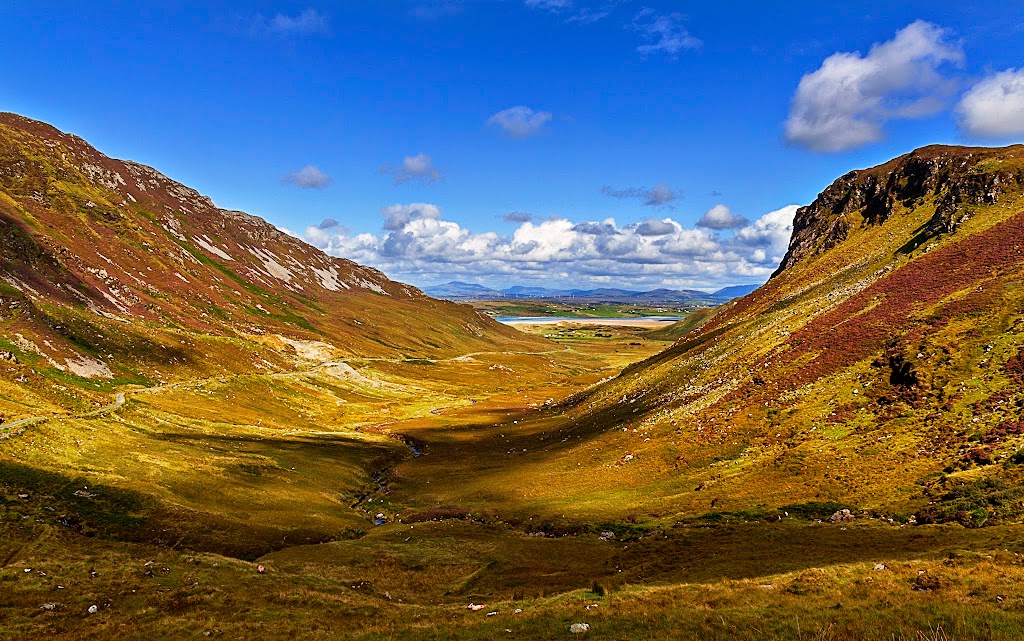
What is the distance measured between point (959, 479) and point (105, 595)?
184ft

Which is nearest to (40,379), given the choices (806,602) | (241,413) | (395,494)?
(241,413)

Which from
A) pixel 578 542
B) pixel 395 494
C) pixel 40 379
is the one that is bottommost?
pixel 395 494

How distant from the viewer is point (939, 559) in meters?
26.2

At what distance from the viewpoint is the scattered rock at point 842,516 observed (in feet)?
128

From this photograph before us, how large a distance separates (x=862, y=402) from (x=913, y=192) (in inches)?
3906

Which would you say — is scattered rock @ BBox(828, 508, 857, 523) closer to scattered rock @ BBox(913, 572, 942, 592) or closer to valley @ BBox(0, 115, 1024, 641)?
valley @ BBox(0, 115, 1024, 641)

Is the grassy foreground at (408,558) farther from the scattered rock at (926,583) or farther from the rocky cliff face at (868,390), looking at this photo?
the rocky cliff face at (868,390)

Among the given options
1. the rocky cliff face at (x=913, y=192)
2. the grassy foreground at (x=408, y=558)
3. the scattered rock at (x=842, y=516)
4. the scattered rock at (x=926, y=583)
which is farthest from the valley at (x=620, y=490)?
the rocky cliff face at (x=913, y=192)

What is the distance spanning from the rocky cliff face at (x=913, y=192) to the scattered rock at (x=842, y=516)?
252 ft

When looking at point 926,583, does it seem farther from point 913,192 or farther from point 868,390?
point 913,192

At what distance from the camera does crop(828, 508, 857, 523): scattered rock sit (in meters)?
39.2

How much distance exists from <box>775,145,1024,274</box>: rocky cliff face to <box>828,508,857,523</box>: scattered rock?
76714 mm

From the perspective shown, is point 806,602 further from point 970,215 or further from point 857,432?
point 970,215

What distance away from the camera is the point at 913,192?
12469 centimetres
